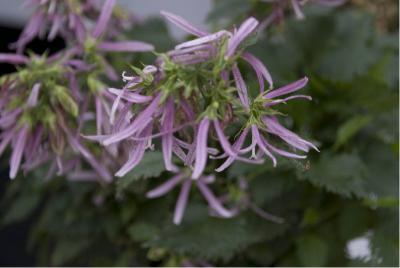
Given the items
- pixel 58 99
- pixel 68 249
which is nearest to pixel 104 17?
pixel 58 99

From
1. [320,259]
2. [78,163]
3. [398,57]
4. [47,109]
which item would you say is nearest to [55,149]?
[47,109]

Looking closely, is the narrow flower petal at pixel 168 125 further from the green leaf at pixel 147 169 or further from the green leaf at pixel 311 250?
the green leaf at pixel 311 250

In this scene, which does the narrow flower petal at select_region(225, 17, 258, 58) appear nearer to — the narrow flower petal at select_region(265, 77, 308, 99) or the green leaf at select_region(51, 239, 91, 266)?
the narrow flower petal at select_region(265, 77, 308, 99)

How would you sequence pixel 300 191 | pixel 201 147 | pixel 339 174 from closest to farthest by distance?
pixel 201 147, pixel 339 174, pixel 300 191

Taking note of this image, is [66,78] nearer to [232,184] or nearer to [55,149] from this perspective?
[55,149]

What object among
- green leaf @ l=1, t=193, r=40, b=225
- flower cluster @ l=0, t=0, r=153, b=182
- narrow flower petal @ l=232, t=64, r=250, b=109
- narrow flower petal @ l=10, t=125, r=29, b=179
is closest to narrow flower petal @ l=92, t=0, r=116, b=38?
flower cluster @ l=0, t=0, r=153, b=182

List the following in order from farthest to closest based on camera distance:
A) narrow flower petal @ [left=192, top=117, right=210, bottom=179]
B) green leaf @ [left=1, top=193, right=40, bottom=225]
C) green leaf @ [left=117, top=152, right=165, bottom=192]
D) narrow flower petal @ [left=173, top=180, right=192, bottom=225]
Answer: green leaf @ [left=1, top=193, right=40, bottom=225] → narrow flower petal @ [left=173, top=180, right=192, bottom=225] → green leaf @ [left=117, top=152, right=165, bottom=192] → narrow flower petal @ [left=192, top=117, right=210, bottom=179]

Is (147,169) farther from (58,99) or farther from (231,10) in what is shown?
(231,10)

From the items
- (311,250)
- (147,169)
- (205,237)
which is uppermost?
(147,169)
